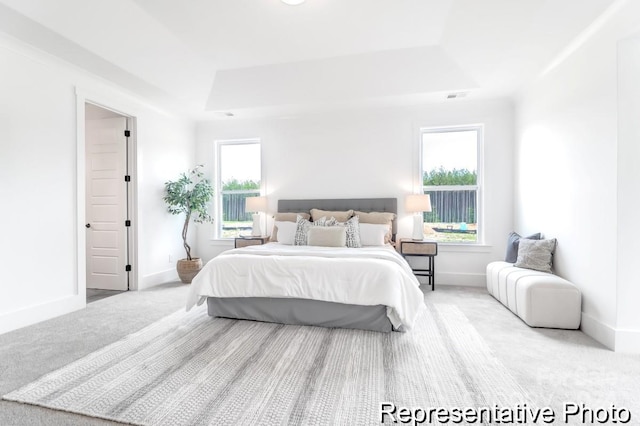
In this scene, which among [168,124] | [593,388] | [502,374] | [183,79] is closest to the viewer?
[593,388]

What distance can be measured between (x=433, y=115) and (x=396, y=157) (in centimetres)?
82

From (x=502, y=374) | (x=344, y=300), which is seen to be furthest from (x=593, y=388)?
(x=344, y=300)

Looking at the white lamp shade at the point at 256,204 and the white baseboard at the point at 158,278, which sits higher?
the white lamp shade at the point at 256,204

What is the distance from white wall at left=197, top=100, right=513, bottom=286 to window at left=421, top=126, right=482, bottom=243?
16 cm

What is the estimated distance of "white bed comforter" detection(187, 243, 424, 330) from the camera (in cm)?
262

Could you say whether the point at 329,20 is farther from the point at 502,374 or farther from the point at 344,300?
the point at 502,374

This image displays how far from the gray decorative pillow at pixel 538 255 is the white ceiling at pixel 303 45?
1954 mm

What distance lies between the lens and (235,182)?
5465 mm

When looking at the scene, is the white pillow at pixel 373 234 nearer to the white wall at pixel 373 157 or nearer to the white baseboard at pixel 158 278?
the white wall at pixel 373 157

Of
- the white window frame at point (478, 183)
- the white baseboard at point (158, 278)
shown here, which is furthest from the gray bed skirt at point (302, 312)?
the white window frame at point (478, 183)

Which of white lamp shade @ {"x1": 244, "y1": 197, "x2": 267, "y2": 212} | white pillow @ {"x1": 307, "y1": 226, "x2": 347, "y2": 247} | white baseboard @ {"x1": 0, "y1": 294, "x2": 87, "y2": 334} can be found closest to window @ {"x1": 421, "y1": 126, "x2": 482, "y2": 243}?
white pillow @ {"x1": 307, "y1": 226, "x2": 347, "y2": 247}

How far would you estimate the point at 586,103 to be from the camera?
2736 mm

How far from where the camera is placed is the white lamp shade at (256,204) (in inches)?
195

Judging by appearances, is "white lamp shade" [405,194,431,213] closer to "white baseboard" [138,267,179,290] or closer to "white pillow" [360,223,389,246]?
"white pillow" [360,223,389,246]
